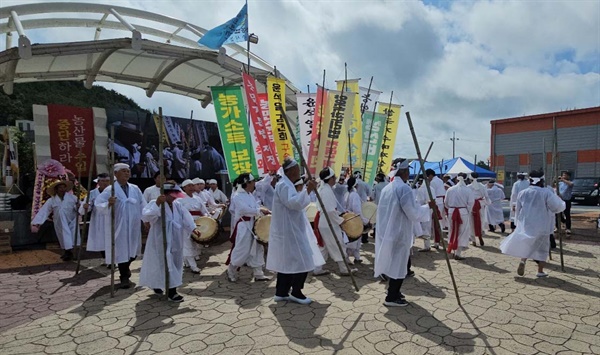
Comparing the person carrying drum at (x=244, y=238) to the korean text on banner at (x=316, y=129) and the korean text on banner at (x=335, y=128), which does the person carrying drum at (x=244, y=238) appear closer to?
the korean text on banner at (x=316, y=129)

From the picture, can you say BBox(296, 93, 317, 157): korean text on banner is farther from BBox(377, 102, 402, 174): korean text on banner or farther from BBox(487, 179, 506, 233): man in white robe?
BBox(487, 179, 506, 233): man in white robe

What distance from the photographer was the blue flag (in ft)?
34.4

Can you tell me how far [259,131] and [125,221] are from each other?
192 inches

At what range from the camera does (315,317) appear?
14.7 feet

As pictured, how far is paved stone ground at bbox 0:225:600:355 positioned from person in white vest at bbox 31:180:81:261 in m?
1.49

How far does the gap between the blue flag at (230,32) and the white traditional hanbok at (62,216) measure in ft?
17.7

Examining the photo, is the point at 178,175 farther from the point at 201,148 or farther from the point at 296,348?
the point at 296,348

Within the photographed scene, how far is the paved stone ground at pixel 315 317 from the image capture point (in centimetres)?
370

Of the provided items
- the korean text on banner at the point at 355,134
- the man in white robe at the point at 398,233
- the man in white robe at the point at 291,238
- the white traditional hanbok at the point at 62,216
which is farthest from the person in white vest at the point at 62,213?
the korean text on banner at the point at 355,134

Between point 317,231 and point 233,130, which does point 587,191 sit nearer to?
point 233,130

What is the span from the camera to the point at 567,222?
1052 centimetres

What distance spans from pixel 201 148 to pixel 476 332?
12236mm

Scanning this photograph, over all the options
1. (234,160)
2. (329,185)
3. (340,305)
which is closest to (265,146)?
(234,160)

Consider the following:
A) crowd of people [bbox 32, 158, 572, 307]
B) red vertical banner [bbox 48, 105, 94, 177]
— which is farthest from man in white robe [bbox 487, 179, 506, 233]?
red vertical banner [bbox 48, 105, 94, 177]
